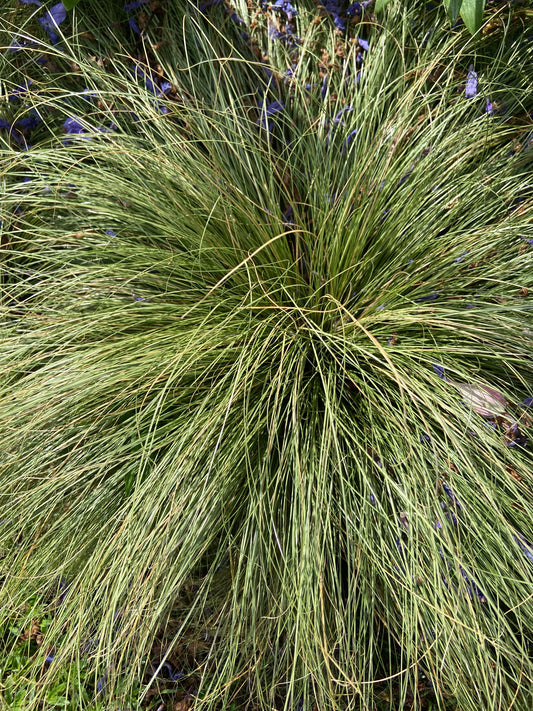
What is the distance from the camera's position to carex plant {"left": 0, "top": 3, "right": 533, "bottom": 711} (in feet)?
5.29

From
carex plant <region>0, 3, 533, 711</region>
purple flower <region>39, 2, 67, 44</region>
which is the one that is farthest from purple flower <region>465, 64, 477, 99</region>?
purple flower <region>39, 2, 67, 44</region>

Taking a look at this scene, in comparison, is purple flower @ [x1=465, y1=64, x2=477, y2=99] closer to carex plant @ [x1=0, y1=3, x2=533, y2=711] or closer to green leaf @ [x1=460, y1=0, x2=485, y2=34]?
carex plant @ [x1=0, y1=3, x2=533, y2=711]

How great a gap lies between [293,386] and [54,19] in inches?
60.4

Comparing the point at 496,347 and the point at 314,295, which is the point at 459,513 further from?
the point at 314,295

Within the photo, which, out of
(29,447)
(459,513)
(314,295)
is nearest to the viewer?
(459,513)

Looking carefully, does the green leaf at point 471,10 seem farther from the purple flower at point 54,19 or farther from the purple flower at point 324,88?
the purple flower at point 54,19

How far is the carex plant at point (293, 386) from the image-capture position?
1.61 m

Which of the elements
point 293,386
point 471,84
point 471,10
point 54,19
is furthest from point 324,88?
point 293,386

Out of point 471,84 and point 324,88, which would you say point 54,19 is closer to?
point 324,88

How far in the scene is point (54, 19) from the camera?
2.10 meters

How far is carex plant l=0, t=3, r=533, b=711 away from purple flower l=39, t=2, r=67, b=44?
37 mm

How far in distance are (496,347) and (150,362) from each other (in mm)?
1001

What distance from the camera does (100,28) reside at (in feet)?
7.34

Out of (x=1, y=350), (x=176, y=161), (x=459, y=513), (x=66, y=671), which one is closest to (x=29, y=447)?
(x=1, y=350)
